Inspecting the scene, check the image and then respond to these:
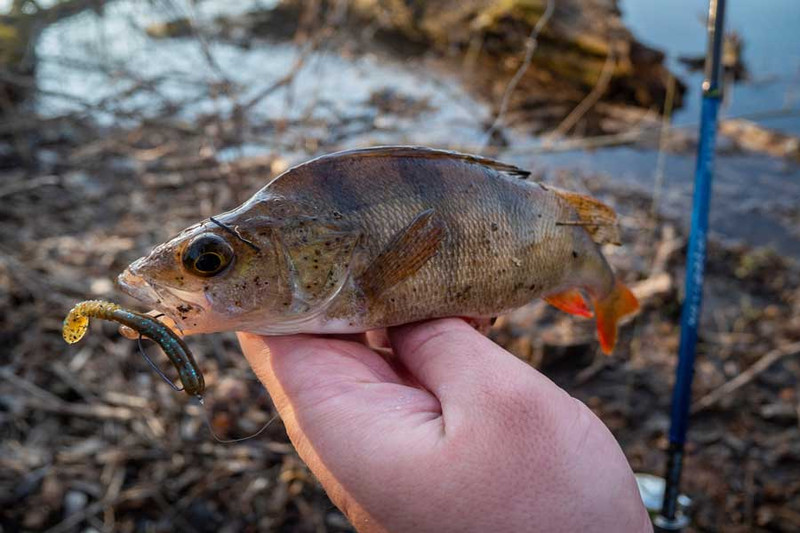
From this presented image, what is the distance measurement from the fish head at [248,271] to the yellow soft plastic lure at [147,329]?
5 cm

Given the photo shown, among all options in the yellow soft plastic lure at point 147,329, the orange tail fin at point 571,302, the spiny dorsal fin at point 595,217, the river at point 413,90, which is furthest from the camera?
the river at point 413,90

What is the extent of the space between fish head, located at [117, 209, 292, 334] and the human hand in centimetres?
19

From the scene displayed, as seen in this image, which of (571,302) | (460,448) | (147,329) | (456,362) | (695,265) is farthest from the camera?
(695,265)

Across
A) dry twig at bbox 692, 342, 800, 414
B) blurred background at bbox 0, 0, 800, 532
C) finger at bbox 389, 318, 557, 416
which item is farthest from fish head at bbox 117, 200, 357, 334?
dry twig at bbox 692, 342, 800, 414

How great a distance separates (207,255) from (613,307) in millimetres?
1507

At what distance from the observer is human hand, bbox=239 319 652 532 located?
4.41 ft

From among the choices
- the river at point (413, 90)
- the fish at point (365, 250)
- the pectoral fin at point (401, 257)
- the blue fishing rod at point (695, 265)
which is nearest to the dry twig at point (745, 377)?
the blue fishing rod at point (695, 265)

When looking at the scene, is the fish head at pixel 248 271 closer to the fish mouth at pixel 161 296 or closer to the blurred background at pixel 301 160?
the fish mouth at pixel 161 296

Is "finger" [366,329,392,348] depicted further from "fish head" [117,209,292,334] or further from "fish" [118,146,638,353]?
"fish head" [117,209,292,334]

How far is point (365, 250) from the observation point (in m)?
1.71

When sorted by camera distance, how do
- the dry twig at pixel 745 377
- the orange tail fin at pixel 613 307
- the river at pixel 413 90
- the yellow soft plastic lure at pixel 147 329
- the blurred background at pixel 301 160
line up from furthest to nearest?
the river at pixel 413 90
the dry twig at pixel 745 377
the blurred background at pixel 301 160
the orange tail fin at pixel 613 307
the yellow soft plastic lure at pixel 147 329

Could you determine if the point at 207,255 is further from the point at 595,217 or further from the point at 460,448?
the point at 595,217

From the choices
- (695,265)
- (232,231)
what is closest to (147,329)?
(232,231)

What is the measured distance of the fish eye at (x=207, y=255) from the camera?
4.91 feet
